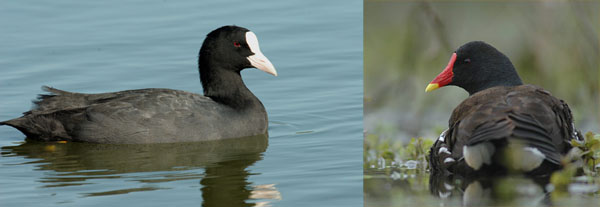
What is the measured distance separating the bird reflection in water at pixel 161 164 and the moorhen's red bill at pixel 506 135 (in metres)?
1.60

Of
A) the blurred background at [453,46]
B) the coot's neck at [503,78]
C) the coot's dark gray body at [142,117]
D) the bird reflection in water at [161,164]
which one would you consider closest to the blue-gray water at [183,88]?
the bird reflection in water at [161,164]

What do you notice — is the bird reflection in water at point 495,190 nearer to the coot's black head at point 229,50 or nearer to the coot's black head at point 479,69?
the coot's black head at point 479,69

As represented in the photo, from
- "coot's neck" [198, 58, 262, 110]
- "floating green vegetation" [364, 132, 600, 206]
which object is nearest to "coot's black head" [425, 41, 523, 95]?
"floating green vegetation" [364, 132, 600, 206]

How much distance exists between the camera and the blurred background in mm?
5980

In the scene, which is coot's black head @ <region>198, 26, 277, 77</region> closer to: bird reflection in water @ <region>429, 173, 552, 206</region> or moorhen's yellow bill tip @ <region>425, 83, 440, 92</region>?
moorhen's yellow bill tip @ <region>425, 83, 440, 92</region>

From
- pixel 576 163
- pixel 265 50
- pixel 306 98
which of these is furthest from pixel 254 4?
pixel 576 163

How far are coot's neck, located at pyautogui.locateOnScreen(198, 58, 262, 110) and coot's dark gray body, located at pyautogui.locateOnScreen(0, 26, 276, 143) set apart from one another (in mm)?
22

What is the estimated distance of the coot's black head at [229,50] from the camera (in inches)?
407

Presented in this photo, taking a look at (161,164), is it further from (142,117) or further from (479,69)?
(479,69)


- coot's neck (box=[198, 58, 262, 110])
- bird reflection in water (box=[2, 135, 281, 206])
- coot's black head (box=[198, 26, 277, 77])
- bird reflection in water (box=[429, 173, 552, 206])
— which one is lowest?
bird reflection in water (box=[2, 135, 281, 206])

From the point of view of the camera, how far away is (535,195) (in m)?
5.03

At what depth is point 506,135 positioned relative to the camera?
17.1ft

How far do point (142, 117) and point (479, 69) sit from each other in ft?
13.0

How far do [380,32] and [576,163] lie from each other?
4.84ft
